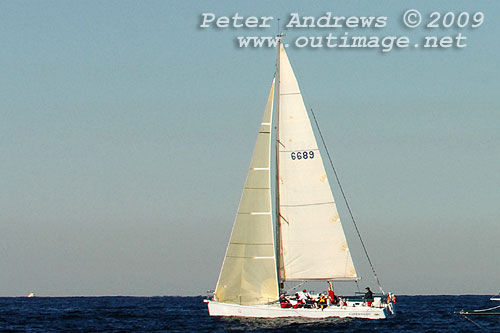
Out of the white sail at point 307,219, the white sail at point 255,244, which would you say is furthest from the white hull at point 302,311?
the white sail at point 307,219

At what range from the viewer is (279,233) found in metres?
53.6

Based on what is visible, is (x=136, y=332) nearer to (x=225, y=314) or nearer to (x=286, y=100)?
(x=225, y=314)

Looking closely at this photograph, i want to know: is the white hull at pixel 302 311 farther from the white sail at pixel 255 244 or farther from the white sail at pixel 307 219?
the white sail at pixel 307 219

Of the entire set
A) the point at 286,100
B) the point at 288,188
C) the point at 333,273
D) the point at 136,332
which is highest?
the point at 286,100

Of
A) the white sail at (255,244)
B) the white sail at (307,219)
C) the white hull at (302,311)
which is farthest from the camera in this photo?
the white sail at (307,219)

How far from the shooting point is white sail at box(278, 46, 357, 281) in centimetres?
5369

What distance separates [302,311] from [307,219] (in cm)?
581

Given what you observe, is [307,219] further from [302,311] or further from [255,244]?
[302,311]

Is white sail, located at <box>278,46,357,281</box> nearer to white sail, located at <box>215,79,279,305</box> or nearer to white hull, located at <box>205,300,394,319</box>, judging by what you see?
white sail, located at <box>215,79,279,305</box>

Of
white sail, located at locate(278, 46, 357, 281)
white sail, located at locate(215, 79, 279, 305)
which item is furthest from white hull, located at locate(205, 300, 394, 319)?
white sail, located at locate(278, 46, 357, 281)

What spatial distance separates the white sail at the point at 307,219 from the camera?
5369 cm

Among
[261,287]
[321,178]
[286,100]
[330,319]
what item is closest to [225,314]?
[261,287]

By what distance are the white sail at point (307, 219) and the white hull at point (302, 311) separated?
7.90ft

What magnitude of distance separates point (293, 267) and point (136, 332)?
1056cm
